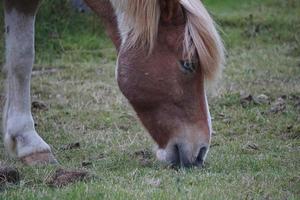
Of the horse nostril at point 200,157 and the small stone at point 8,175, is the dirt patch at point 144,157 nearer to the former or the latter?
the horse nostril at point 200,157

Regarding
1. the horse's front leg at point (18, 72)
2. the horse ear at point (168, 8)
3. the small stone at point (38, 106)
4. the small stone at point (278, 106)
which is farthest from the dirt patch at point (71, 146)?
the small stone at point (278, 106)

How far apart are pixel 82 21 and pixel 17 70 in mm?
5387

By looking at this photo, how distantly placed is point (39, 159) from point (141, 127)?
897 millimetres

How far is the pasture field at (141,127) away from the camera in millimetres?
3748

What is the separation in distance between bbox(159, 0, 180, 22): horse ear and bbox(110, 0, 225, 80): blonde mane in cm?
3

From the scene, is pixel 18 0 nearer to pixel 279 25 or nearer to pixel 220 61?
pixel 220 61

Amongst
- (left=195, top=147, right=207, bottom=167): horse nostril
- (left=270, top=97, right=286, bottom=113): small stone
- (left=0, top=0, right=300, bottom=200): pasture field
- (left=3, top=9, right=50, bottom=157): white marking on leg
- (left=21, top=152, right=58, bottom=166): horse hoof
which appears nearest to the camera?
(left=0, top=0, right=300, bottom=200): pasture field

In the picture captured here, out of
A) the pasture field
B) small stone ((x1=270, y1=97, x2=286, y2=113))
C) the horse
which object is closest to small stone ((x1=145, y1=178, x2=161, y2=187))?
the pasture field

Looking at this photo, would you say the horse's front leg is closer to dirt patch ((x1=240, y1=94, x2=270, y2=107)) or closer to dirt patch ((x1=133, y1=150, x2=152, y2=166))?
dirt patch ((x1=133, y1=150, x2=152, y2=166))

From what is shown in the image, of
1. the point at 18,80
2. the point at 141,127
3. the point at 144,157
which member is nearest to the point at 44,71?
the point at 141,127

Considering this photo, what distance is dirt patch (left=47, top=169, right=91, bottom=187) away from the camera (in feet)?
12.4

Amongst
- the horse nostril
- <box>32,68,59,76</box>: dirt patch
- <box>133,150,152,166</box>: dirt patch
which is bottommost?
<box>32,68,59,76</box>: dirt patch

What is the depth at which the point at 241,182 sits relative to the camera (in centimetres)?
386

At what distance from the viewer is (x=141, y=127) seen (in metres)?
5.14
